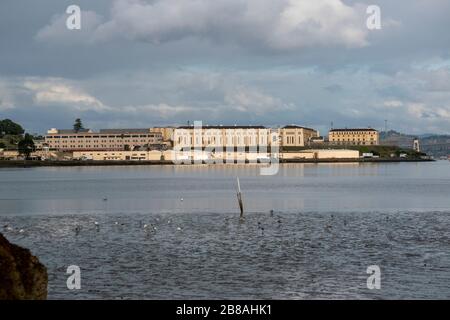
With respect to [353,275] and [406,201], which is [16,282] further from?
[406,201]

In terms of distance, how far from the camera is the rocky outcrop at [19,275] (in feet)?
39.7

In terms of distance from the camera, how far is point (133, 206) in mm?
58719

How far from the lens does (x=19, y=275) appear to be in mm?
12445

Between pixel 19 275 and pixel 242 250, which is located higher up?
pixel 19 275

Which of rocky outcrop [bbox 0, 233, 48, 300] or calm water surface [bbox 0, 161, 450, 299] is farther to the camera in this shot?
calm water surface [bbox 0, 161, 450, 299]

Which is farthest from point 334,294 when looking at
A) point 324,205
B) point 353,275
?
point 324,205

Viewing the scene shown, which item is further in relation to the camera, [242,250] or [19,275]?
[242,250]

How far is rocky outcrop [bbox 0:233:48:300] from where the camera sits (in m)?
12.1

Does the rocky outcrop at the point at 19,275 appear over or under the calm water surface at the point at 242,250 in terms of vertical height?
over

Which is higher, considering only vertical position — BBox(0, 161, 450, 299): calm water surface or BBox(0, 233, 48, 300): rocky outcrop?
BBox(0, 233, 48, 300): rocky outcrop

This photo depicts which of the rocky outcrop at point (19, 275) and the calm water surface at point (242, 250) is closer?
the rocky outcrop at point (19, 275)

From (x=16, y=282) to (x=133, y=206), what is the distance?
4668cm
